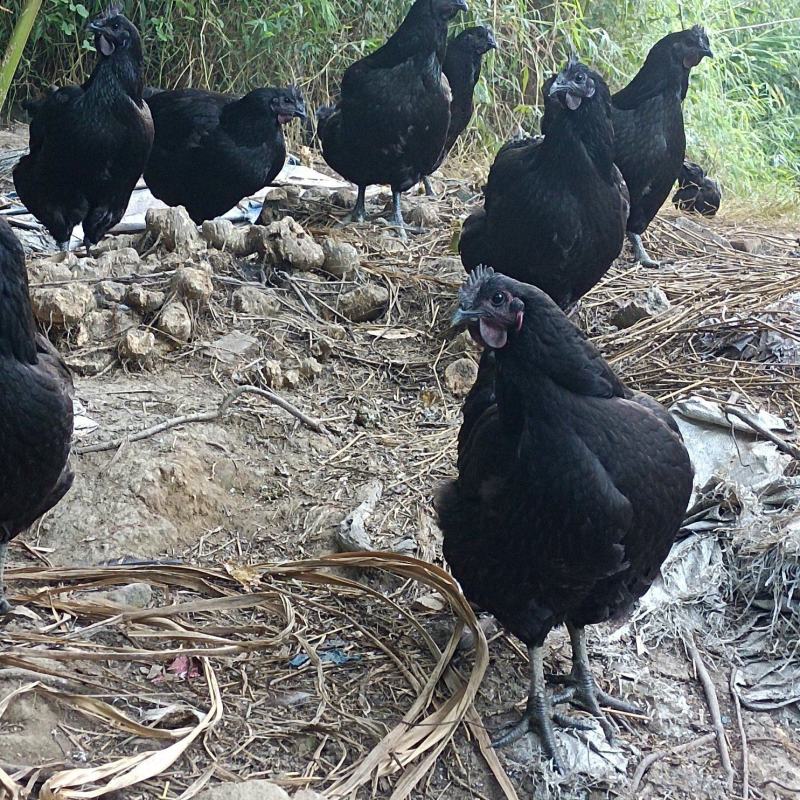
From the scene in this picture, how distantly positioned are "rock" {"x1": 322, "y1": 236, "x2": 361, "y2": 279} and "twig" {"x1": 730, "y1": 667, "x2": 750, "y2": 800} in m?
3.03

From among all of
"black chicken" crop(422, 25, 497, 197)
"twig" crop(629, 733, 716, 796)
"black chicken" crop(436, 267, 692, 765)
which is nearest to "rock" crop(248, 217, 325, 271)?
"black chicken" crop(422, 25, 497, 197)

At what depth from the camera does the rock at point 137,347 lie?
4320 mm

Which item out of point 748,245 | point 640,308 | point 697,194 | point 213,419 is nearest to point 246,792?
point 213,419

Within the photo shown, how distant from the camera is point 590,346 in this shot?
2.70 meters

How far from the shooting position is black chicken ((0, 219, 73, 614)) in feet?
8.87

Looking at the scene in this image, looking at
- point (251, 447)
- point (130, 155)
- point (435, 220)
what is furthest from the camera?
point (435, 220)

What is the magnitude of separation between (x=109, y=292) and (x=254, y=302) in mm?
713

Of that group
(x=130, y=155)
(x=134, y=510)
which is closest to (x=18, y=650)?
(x=134, y=510)

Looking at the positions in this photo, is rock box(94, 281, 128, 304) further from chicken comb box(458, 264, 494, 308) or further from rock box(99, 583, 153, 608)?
chicken comb box(458, 264, 494, 308)

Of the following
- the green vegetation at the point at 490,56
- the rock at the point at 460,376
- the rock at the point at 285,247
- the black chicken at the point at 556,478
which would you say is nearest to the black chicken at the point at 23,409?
the black chicken at the point at 556,478

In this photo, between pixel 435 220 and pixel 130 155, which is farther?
pixel 435 220

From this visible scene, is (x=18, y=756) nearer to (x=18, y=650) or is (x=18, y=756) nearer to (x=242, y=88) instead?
(x=18, y=650)

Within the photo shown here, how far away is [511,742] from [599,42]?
25.4 feet

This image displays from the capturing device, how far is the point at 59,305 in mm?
4191
